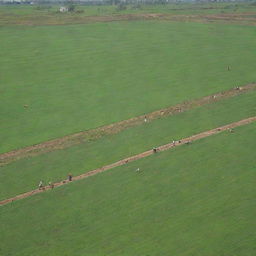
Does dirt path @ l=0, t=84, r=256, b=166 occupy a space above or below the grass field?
below

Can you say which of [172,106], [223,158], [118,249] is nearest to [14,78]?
[172,106]

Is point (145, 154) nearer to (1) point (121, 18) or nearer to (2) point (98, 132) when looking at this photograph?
(2) point (98, 132)

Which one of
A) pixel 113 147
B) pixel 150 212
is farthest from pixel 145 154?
pixel 150 212

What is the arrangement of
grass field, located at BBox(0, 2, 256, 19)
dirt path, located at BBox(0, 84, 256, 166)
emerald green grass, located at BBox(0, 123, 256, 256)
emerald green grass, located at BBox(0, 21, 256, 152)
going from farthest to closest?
grass field, located at BBox(0, 2, 256, 19) → emerald green grass, located at BBox(0, 21, 256, 152) → dirt path, located at BBox(0, 84, 256, 166) → emerald green grass, located at BBox(0, 123, 256, 256)

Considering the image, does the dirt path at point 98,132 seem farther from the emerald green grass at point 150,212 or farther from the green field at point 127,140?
the emerald green grass at point 150,212

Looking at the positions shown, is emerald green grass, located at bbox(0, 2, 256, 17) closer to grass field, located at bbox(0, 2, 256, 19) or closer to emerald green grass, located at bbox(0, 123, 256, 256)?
grass field, located at bbox(0, 2, 256, 19)

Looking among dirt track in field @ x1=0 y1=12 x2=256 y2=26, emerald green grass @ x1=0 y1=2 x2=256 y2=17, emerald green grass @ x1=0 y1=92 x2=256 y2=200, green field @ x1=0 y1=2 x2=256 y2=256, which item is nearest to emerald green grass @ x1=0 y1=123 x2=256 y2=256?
green field @ x1=0 y1=2 x2=256 y2=256
